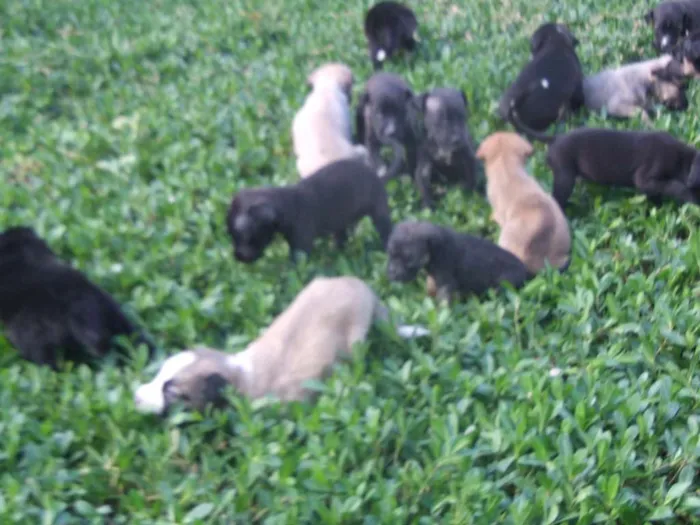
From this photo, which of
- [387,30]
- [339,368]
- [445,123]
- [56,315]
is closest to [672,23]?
[387,30]

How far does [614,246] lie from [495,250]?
0.89 metres

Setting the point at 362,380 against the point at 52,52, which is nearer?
the point at 362,380

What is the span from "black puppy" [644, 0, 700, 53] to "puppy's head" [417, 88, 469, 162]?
245 centimetres

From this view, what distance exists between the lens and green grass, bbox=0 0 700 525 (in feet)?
11.3

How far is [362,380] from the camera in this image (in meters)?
3.95

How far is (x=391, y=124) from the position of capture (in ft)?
19.2

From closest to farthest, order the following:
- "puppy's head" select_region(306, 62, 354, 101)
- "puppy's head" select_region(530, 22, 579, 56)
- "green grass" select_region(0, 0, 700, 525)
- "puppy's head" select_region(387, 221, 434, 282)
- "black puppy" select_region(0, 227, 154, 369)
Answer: "green grass" select_region(0, 0, 700, 525), "black puppy" select_region(0, 227, 154, 369), "puppy's head" select_region(387, 221, 434, 282), "puppy's head" select_region(306, 62, 354, 101), "puppy's head" select_region(530, 22, 579, 56)

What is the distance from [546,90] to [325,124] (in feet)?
5.22

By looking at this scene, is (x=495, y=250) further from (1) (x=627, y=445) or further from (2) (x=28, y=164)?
(2) (x=28, y=164)

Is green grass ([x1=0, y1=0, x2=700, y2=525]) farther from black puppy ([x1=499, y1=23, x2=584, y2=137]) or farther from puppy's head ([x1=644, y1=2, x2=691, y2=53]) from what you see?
puppy's head ([x1=644, y1=2, x2=691, y2=53])

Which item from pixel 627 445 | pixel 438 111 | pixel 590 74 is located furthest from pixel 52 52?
pixel 627 445

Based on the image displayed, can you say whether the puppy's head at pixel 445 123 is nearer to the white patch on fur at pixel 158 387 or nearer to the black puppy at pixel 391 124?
the black puppy at pixel 391 124

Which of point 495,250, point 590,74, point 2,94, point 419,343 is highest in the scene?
point 2,94

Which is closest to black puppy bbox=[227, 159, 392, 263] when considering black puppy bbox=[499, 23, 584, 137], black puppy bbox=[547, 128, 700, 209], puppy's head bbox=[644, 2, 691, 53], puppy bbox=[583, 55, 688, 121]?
black puppy bbox=[547, 128, 700, 209]
